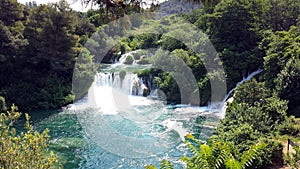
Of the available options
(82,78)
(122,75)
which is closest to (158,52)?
(122,75)

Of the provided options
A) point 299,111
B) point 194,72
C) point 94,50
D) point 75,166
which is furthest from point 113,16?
point 94,50

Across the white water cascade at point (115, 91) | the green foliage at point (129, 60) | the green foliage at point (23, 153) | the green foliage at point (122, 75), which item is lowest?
the white water cascade at point (115, 91)

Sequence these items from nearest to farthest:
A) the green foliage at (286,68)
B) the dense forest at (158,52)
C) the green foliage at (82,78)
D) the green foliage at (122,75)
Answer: the green foliage at (286,68)
the dense forest at (158,52)
the green foliage at (82,78)
the green foliage at (122,75)

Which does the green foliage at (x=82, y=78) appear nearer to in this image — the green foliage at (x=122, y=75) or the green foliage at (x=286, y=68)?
the green foliage at (x=122, y=75)

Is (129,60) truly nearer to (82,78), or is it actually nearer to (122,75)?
(122,75)

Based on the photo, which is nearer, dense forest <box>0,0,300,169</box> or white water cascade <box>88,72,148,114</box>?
dense forest <box>0,0,300,169</box>

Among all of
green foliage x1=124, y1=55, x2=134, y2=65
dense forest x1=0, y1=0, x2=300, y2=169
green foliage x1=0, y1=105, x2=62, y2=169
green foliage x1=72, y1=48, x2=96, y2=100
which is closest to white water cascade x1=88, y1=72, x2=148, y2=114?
green foliage x1=72, y1=48, x2=96, y2=100

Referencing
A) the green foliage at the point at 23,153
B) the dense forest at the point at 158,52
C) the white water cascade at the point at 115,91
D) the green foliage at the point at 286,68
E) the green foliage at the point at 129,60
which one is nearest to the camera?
Answer: the green foliage at the point at 23,153

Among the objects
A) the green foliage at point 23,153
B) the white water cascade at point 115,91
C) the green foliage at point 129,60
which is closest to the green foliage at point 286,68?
the white water cascade at point 115,91

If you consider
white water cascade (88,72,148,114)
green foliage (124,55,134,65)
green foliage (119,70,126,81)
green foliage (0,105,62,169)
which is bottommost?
white water cascade (88,72,148,114)

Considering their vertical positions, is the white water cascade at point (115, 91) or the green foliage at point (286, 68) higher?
the green foliage at point (286, 68)

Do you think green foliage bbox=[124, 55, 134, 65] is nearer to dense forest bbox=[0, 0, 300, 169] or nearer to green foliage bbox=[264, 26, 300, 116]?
dense forest bbox=[0, 0, 300, 169]

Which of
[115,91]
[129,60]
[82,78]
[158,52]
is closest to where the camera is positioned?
[158,52]

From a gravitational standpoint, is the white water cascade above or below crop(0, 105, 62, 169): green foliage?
below
